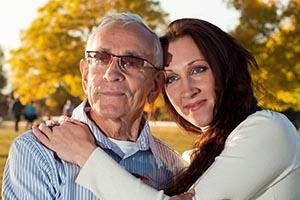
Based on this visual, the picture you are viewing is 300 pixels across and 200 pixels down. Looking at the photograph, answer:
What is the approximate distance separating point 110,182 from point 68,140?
1.02ft

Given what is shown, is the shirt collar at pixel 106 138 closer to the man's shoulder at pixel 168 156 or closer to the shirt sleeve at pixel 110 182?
the man's shoulder at pixel 168 156

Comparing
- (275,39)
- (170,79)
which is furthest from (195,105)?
(275,39)

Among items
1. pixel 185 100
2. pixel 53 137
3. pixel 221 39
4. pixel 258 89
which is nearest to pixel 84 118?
pixel 53 137

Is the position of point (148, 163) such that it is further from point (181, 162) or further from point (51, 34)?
point (51, 34)

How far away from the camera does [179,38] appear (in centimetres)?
372

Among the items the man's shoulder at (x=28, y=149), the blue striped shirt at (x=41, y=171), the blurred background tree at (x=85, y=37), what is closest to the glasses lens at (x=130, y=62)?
the blue striped shirt at (x=41, y=171)

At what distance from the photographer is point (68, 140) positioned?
3195 mm

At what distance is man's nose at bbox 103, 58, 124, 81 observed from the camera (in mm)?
3291

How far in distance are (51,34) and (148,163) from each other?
1309 inches

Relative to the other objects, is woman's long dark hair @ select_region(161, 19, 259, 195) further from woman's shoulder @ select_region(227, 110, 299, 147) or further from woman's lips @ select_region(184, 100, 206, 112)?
woman's shoulder @ select_region(227, 110, 299, 147)

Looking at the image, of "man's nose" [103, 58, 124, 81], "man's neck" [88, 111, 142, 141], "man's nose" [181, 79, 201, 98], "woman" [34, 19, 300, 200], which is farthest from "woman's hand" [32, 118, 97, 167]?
"man's nose" [181, 79, 201, 98]

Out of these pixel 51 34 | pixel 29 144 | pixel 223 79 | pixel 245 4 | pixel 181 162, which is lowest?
pixel 51 34

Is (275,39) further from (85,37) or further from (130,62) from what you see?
(130,62)

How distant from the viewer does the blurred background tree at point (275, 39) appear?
1245 inches
